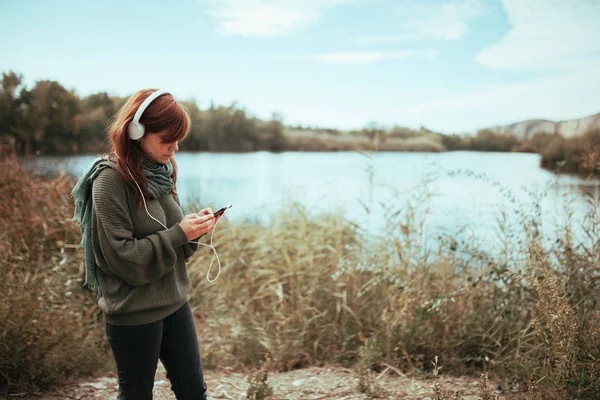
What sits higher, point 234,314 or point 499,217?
point 499,217

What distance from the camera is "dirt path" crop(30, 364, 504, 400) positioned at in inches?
97.6

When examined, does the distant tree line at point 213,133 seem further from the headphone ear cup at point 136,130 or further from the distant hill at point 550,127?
the headphone ear cup at point 136,130

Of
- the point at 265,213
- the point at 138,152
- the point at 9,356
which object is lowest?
the point at 9,356

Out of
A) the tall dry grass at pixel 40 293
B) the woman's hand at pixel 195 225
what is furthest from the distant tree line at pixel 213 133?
the woman's hand at pixel 195 225

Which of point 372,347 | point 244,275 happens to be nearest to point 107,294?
point 372,347

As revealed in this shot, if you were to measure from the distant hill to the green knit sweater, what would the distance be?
366 cm

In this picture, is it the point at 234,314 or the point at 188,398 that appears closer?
the point at 188,398

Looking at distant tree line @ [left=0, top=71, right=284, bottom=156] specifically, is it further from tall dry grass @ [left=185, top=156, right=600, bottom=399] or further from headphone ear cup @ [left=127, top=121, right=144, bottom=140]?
headphone ear cup @ [left=127, top=121, right=144, bottom=140]

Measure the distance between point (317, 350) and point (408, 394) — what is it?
792 mm

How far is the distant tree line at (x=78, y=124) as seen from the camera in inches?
222

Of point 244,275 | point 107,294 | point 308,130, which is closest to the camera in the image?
point 107,294

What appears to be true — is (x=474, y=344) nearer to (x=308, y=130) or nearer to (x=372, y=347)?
(x=372, y=347)

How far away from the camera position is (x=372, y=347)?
2.60 meters

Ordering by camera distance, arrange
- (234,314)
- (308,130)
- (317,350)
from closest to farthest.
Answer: (317,350) < (234,314) < (308,130)
